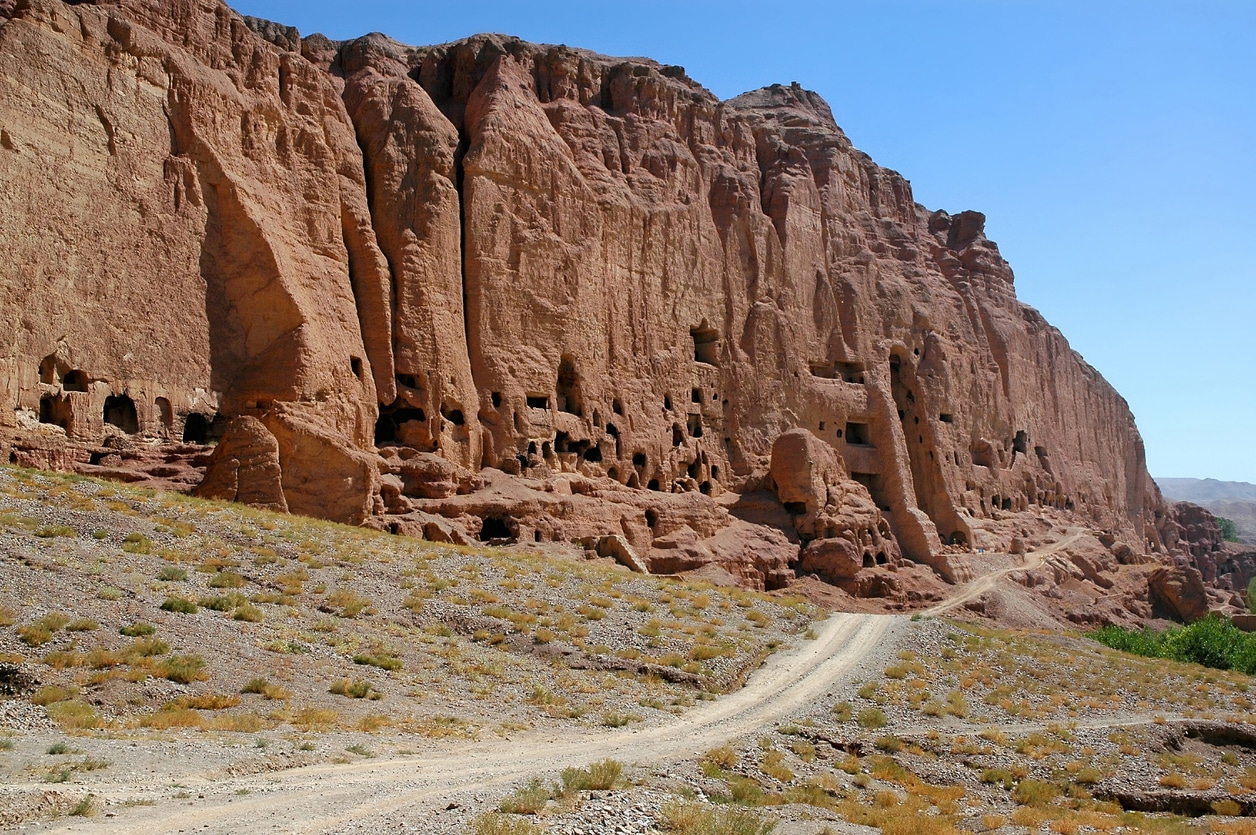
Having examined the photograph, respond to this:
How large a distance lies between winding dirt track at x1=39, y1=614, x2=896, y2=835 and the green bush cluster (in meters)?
24.0

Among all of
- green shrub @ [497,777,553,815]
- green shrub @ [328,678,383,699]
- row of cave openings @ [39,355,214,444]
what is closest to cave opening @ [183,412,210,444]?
row of cave openings @ [39,355,214,444]

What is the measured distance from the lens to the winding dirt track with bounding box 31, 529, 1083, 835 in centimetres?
1023

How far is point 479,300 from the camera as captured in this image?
40.2m

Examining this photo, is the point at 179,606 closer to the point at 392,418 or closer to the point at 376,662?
the point at 376,662

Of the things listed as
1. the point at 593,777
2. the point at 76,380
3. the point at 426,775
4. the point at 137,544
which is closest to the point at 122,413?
the point at 76,380

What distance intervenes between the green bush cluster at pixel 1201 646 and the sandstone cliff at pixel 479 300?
32.5 feet

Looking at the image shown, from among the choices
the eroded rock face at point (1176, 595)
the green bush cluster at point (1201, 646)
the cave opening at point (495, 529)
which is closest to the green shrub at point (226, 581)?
the cave opening at point (495, 529)

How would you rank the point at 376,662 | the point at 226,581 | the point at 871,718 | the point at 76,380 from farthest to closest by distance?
the point at 76,380 → the point at 226,581 → the point at 871,718 → the point at 376,662

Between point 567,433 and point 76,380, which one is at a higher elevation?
point 567,433

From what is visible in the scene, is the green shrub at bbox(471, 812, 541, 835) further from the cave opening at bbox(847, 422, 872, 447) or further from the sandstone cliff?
the cave opening at bbox(847, 422, 872, 447)

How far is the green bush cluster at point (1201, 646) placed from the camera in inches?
1512

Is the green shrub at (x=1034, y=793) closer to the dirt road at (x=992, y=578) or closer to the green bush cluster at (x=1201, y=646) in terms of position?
the green bush cluster at (x=1201, y=646)

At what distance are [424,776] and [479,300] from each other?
2895cm

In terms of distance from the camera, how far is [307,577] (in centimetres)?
2200
